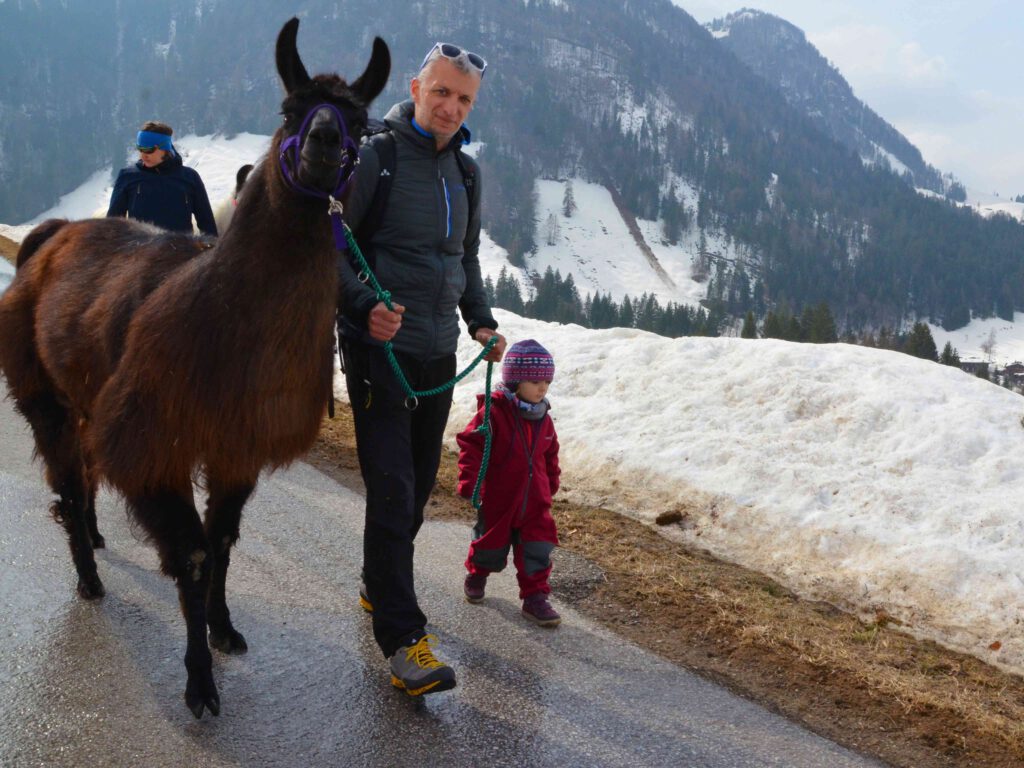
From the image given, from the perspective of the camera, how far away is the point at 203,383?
3059mm

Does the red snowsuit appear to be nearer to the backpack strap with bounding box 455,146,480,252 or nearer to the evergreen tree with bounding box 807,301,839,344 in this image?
the backpack strap with bounding box 455,146,480,252

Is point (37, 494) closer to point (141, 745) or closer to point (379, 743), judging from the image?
point (141, 745)

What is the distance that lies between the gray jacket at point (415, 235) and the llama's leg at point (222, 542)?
2.79 feet

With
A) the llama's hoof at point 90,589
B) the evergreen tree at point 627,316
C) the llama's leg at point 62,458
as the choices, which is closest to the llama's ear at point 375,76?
the llama's leg at point 62,458

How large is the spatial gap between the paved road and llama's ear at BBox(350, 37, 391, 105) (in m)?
2.35

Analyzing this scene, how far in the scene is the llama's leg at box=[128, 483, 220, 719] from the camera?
3258 millimetres

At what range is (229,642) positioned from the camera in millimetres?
3752

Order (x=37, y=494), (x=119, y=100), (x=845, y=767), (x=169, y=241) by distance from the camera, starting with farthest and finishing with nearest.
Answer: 1. (x=119, y=100)
2. (x=37, y=494)
3. (x=169, y=241)
4. (x=845, y=767)

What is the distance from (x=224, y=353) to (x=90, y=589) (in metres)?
1.91

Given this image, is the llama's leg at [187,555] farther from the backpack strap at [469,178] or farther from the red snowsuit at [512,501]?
the backpack strap at [469,178]

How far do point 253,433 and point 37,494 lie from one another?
11.0ft

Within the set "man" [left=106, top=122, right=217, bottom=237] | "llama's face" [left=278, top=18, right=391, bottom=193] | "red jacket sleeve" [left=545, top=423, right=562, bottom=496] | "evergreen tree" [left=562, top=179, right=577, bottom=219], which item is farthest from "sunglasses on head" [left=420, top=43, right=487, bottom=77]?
"evergreen tree" [left=562, top=179, right=577, bottom=219]

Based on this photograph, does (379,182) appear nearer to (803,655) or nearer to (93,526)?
(93,526)

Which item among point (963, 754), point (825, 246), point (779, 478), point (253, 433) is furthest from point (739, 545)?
point (825, 246)
